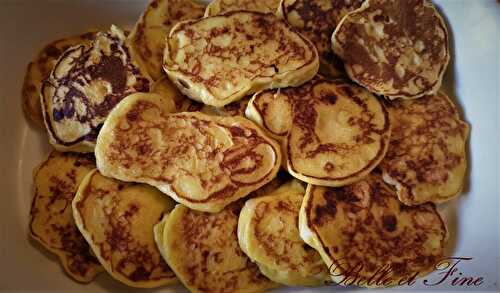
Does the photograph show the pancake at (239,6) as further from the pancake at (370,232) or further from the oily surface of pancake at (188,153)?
the pancake at (370,232)

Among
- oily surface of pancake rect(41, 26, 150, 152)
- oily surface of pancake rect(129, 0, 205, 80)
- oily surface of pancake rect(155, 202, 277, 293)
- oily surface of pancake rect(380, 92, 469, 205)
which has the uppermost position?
oily surface of pancake rect(129, 0, 205, 80)

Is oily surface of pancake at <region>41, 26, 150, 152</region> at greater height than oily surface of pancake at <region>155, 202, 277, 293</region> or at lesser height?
greater

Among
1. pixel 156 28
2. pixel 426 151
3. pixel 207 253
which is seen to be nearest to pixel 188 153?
pixel 207 253

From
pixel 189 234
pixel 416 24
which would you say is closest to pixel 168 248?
pixel 189 234

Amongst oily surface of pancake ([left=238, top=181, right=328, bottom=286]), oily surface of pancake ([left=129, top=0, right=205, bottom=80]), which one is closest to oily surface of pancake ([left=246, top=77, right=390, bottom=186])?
oily surface of pancake ([left=238, top=181, right=328, bottom=286])

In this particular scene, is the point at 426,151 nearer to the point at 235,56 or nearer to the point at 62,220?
the point at 235,56

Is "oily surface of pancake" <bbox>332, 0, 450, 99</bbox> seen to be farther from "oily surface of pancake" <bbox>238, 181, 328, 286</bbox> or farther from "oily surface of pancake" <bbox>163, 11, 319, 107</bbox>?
"oily surface of pancake" <bbox>238, 181, 328, 286</bbox>

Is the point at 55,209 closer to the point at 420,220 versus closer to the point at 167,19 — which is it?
the point at 167,19
